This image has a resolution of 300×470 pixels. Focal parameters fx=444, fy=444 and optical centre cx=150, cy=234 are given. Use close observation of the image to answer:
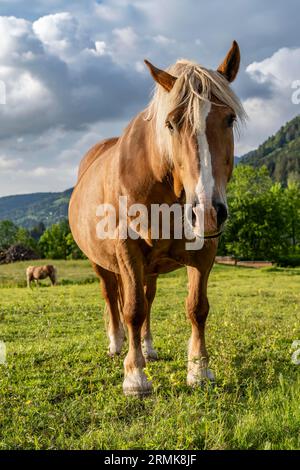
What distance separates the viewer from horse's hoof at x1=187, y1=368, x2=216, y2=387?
4.13 m

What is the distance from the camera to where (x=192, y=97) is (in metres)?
3.29

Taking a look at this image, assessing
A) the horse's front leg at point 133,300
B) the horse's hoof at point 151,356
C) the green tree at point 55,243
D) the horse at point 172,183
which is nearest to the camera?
the horse at point 172,183

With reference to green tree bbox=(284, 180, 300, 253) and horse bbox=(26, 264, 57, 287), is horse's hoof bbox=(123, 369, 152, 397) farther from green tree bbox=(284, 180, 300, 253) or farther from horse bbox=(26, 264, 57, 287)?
green tree bbox=(284, 180, 300, 253)

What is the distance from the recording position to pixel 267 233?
47250 mm

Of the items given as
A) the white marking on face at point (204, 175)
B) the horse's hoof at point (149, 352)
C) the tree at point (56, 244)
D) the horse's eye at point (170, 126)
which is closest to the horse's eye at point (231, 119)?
the white marking on face at point (204, 175)

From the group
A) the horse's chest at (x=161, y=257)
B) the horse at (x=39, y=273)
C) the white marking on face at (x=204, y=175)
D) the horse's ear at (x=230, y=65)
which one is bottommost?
the horse at (x=39, y=273)

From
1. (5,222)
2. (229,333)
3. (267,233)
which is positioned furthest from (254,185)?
(5,222)

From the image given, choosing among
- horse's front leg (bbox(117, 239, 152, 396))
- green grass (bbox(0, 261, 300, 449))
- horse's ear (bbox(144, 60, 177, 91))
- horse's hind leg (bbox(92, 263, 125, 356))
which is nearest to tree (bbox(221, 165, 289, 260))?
horse's hind leg (bbox(92, 263, 125, 356))

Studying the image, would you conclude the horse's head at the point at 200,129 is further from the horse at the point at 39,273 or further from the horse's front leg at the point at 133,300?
the horse at the point at 39,273

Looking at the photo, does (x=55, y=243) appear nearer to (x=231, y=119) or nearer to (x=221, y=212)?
(x=231, y=119)

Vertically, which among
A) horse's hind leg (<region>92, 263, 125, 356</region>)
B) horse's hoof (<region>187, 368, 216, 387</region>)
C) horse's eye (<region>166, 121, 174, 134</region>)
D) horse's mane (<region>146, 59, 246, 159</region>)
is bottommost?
horse's hoof (<region>187, 368, 216, 387</region>)

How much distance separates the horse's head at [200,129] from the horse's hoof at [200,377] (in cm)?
164

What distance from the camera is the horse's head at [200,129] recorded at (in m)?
3.07
